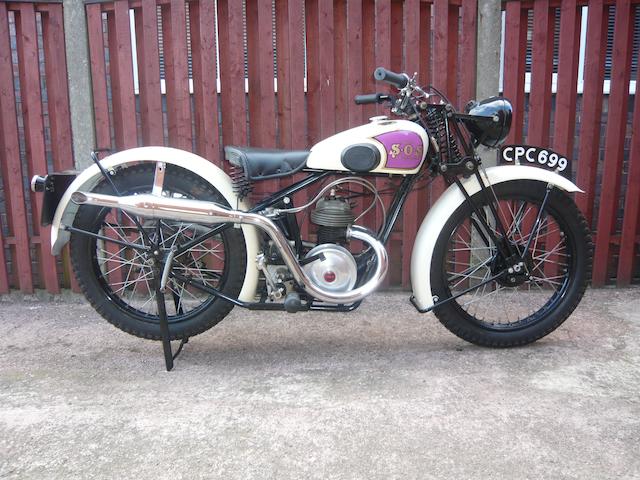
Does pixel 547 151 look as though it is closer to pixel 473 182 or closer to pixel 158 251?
pixel 473 182

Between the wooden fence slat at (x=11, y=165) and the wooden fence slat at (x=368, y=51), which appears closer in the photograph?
the wooden fence slat at (x=368, y=51)

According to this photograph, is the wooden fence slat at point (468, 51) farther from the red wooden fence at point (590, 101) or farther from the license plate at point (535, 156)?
the license plate at point (535, 156)

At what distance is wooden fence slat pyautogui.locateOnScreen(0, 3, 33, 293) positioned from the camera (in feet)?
13.5

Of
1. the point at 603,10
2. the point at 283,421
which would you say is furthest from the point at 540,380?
the point at 603,10

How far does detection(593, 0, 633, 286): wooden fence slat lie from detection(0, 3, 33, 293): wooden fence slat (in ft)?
13.4

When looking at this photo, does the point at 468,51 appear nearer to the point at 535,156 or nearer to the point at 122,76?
the point at 535,156

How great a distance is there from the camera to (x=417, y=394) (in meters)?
2.80

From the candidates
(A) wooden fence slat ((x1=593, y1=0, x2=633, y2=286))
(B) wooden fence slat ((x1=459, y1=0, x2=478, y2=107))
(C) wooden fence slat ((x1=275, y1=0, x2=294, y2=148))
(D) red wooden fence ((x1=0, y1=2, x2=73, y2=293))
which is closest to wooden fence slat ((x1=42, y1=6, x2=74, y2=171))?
(D) red wooden fence ((x1=0, y1=2, x2=73, y2=293))

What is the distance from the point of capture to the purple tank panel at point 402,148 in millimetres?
2982

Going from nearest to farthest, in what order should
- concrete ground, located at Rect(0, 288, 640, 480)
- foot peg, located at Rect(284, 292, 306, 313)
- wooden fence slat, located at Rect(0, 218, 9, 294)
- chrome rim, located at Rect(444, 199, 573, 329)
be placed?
concrete ground, located at Rect(0, 288, 640, 480) → foot peg, located at Rect(284, 292, 306, 313) → chrome rim, located at Rect(444, 199, 573, 329) → wooden fence slat, located at Rect(0, 218, 9, 294)

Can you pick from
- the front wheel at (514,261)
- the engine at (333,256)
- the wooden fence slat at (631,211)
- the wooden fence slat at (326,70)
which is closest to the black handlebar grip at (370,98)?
the engine at (333,256)

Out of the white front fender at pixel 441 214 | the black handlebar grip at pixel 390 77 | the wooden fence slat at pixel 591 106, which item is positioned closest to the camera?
the black handlebar grip at pixel 390 77

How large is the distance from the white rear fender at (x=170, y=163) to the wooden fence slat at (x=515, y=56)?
2.10 metres

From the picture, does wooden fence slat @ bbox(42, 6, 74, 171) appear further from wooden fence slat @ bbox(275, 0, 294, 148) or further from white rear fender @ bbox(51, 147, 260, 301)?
wooden fence slat @ bbox(275, 0, 294, 148)
